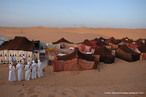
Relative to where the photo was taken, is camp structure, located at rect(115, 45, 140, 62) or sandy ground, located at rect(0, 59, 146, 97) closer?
sandy ground, located at rect(0, 59, 146, 97)

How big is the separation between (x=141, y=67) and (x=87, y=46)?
829 cm

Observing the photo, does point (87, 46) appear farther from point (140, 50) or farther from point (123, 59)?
point (140, 50)

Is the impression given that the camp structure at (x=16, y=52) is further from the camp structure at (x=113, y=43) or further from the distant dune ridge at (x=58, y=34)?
the distant dune ridge at (x=58, y=34)

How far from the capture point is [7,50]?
12.7 m

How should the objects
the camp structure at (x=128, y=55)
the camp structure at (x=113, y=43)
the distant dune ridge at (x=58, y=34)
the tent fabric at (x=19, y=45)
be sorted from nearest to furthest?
the tent fabric at (x=19, y=45) → the camp structure at (x=128, y=55) → the camp structure at (x=113, y=43) → the distant dune ridge at (x=58, y=34)

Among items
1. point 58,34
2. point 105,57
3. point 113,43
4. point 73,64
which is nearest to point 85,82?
point 73,64

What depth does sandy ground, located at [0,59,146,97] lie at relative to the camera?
18.6ft

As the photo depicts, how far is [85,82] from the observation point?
8.87 m

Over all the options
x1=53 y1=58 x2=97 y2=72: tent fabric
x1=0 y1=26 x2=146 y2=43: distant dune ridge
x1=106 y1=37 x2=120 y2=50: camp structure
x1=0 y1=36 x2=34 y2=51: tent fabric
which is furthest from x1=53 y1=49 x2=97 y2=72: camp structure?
x1=0 y1=26 x2=146 y2=43: distant dune ridge

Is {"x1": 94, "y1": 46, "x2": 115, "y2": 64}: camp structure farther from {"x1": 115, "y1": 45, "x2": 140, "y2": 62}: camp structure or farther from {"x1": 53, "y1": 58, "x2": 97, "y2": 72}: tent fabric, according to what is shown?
{"x1": 53, "y1": 58, "x2": 97, "y2": 72}: tent fabric

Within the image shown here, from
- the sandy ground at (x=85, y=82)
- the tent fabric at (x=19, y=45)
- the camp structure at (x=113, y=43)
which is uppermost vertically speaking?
the tent fabric at (x=19, y=45)

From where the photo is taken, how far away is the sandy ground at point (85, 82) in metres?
5.68

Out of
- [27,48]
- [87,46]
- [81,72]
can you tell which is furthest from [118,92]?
[87,46]

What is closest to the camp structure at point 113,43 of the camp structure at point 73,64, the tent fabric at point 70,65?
the camp structure at point 73,64
